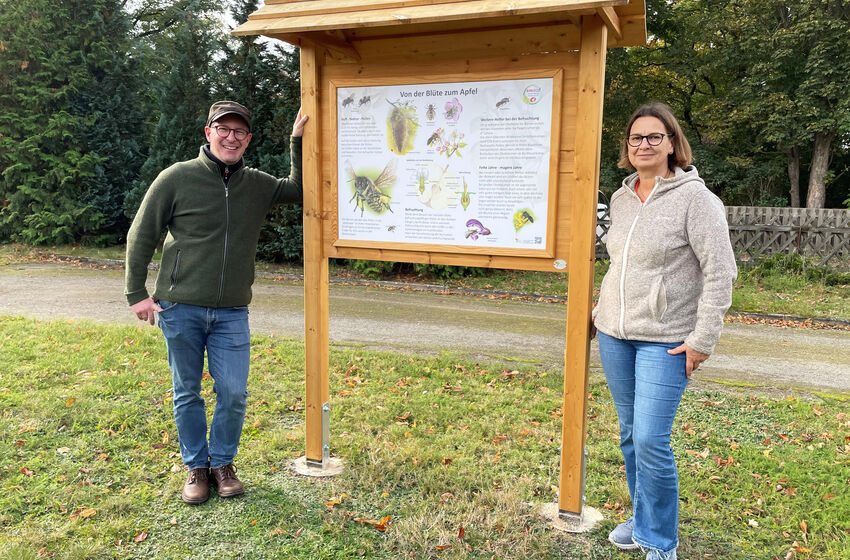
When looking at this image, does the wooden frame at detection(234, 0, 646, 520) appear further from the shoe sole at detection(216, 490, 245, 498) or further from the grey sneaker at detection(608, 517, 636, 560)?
the shoe sole at detection(216, 490, 245, 498)

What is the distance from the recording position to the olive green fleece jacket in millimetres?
3436

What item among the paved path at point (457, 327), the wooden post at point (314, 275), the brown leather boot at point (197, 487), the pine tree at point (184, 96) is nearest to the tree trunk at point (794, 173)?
the paved path at point (457, 327)

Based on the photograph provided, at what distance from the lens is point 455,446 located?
174 inches

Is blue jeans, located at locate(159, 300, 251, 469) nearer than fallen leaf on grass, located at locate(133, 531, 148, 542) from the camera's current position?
No

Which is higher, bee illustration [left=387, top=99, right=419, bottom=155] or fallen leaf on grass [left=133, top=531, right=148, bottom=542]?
bee illustration [left=387, top=99, right=419, bottom=155]

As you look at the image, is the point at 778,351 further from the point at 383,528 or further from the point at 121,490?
the point at 121,490

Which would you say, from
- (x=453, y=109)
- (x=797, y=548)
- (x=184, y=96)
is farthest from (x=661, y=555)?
(x=184, y=96)

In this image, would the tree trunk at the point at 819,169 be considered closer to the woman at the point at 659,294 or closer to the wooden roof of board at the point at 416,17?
the wooden roof of board at the point at 416,17

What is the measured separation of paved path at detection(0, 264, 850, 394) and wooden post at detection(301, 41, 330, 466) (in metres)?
2.91

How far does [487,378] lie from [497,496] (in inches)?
90.6

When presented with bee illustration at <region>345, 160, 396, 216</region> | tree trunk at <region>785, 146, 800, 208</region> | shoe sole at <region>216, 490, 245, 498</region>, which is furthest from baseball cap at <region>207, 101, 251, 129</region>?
tree trunk at <region>785, 146, 800, 208</region>

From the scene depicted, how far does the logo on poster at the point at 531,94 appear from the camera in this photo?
325 cm

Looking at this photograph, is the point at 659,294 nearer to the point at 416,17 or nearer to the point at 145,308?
the point at 416,17

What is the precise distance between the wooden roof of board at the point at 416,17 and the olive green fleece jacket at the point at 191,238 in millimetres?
916
